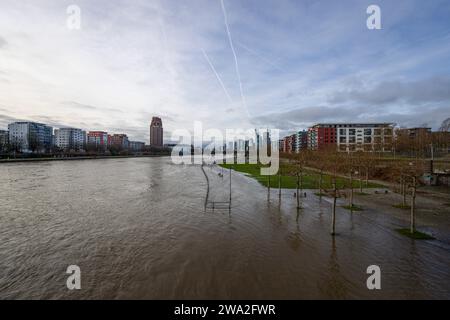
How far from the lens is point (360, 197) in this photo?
71.0 feet

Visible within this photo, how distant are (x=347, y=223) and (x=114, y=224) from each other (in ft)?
48.6

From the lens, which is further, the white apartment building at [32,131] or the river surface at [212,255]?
the white apartment building at [32,131]

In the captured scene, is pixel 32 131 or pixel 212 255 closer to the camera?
pixel 212 255

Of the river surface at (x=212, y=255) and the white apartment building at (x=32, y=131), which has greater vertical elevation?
the white apartment building at (x=32, y=131)

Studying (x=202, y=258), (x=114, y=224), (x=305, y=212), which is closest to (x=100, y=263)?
(x=202, y=258)

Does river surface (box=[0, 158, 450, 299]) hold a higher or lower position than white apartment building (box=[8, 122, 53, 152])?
lower

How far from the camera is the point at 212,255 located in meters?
9.71

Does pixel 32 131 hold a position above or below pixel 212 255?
above

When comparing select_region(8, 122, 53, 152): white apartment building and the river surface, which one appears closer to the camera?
the river surface

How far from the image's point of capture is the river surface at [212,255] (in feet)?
23.7

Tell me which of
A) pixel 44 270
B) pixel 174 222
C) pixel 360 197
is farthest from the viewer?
pixel 360 197

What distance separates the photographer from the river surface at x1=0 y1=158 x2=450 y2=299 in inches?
285
